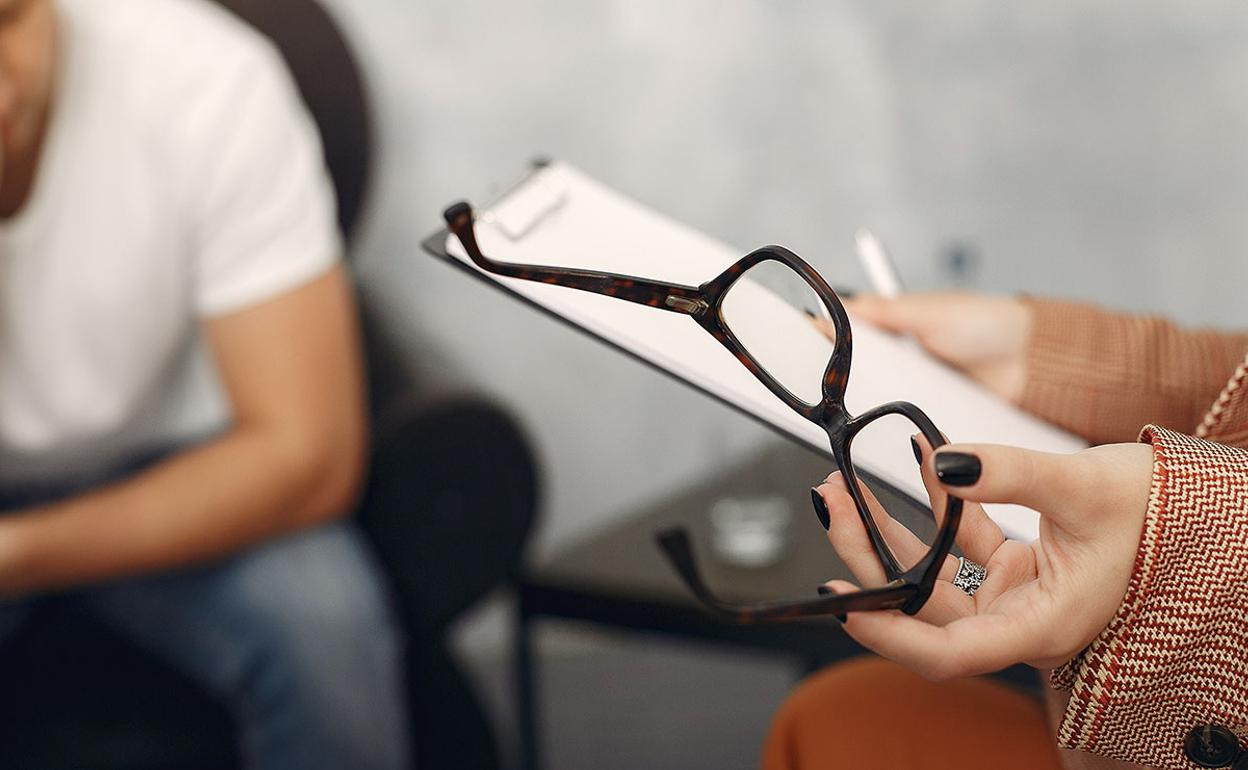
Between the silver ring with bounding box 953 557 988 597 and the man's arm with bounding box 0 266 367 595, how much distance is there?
0.70m

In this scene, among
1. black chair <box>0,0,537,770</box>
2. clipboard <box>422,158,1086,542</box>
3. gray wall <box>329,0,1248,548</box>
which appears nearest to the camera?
clipboard <box>422,158,1086,542</box>

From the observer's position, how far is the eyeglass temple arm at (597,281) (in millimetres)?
358

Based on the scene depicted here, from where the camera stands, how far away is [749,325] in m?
0.40

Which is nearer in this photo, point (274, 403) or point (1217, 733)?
point (1217, 733)

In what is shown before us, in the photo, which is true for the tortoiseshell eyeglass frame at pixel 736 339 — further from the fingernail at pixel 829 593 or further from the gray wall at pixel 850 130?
the gray wall at pixel 850 130

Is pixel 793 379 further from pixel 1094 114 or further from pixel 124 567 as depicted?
pixel 1094 114

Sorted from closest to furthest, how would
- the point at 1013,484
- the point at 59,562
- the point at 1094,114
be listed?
the point at 1013,484
the point at 59,562
the point at 1094,114

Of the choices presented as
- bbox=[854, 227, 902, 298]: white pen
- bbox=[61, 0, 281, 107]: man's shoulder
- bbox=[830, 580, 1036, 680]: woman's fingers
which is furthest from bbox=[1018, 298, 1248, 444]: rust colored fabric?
bbox=[61, 0, 281, 107]: man's shoulder

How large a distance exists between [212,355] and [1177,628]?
2.78 feet

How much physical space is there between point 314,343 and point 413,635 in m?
0.29

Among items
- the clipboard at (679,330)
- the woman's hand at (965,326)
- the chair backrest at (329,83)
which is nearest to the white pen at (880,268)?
the woman's hand at (965,326)

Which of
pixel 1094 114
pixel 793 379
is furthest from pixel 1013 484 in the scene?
pixel 1094 114

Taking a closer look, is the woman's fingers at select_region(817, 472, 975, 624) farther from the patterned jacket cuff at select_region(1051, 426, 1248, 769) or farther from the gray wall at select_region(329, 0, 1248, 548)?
the gray wall at select_region(329, 0, 1248, 548)

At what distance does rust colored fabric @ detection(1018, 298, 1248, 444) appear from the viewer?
0.54m
